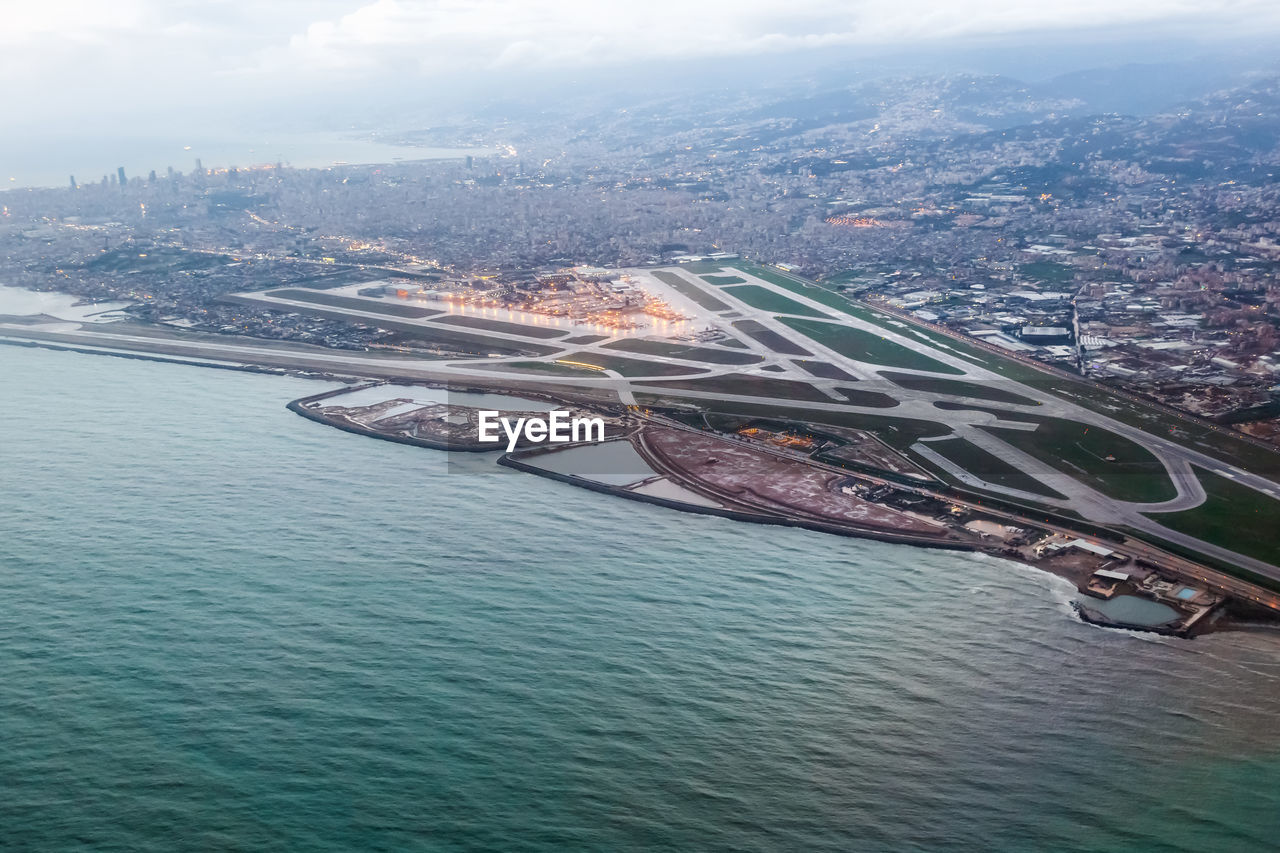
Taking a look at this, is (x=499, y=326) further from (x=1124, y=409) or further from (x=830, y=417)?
(x=1124, y=409)

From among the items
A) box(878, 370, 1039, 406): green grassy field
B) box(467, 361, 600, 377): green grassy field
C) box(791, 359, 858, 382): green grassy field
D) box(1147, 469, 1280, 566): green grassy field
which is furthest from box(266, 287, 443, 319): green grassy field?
box(1147, 469, 1280, 566): green grassy field

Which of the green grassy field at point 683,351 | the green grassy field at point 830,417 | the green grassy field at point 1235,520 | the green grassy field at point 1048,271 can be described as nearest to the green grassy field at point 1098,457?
the green grassy field at point 1235,520

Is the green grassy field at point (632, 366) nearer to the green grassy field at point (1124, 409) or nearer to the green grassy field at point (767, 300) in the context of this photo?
→ the green grassy field at point (1124, 409)

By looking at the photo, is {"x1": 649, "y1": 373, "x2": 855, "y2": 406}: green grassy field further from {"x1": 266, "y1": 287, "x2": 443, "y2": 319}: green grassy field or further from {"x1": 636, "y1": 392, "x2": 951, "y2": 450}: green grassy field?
{"x1": 266, "y1": 287, "x2": 443, "y2": 319}: green grassy field

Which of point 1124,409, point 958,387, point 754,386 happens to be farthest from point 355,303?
point 1124,409

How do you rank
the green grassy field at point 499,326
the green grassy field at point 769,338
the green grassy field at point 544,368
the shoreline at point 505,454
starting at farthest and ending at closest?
the green grassy field at point 499,326
the green grassy field at point 769,338
the green grassy field at point 544,368
the shoreline at point 505,454

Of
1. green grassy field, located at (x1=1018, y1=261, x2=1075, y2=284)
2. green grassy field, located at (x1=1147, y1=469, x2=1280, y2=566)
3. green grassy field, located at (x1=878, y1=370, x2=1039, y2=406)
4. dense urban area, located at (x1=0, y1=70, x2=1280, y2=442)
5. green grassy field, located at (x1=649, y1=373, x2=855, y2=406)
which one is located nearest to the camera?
green grassy field, located at (x1=1147, y1=469, x2=1280, y2=566)

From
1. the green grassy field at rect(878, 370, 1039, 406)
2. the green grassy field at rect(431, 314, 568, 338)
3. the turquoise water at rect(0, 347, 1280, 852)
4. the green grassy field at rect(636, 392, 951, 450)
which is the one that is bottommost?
the turquoise water at rect(0, 347, 1280, 852)
